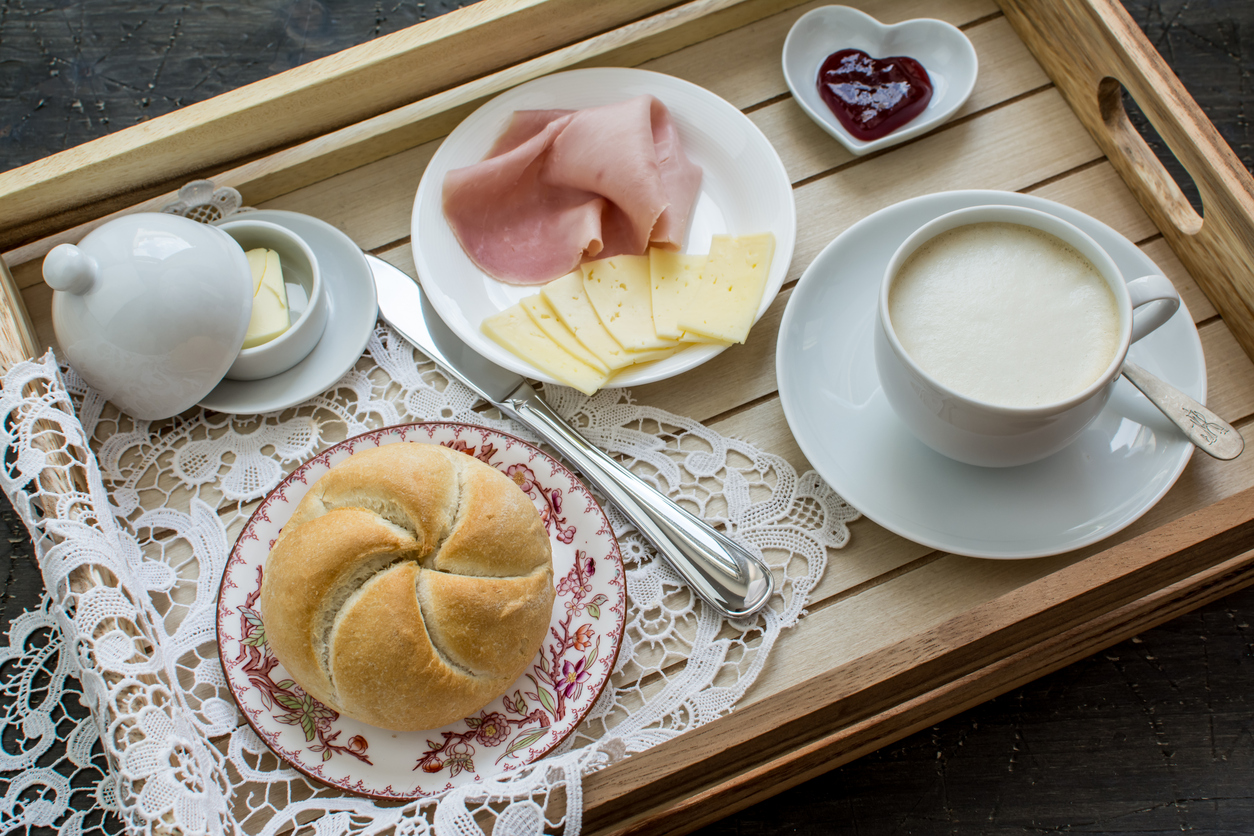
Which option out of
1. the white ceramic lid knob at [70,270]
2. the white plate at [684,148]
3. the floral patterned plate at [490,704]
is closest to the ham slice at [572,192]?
the white plate at [684,148]

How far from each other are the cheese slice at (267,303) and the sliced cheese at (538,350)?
257mm

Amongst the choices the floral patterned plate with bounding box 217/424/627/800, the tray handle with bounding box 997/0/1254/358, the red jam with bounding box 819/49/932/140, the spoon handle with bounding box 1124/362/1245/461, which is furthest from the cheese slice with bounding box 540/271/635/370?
the tray handle with bounding box 997/0/1254/358

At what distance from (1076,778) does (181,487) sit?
125cm

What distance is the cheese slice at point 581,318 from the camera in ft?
3.49

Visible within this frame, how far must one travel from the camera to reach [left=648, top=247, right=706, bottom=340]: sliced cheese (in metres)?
1.06

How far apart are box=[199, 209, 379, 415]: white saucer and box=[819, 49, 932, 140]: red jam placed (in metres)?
0.71

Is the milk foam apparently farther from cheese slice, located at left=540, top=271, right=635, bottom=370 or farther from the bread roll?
the bread roll

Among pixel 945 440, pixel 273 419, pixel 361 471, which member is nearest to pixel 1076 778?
pixel 945 440

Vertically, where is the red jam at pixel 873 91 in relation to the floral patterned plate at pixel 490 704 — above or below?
above

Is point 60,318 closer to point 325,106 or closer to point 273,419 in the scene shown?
point 273,419

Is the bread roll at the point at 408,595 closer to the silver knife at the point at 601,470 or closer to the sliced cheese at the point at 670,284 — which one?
the silver knife at the point at 601,470

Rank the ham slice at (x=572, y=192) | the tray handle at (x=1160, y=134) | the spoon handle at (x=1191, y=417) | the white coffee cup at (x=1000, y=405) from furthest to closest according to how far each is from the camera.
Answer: the ham slice at (x=572, y=192) < the tray handle at (x=1160, y=134) < the spoon handle at (x=1191, y=417) < the white coffee cup at (x=1000, y=405)

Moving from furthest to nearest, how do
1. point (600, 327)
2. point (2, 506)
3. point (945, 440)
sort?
point (2, 506)
point (600, 327)
point (945, 440)

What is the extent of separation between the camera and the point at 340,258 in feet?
3.81
